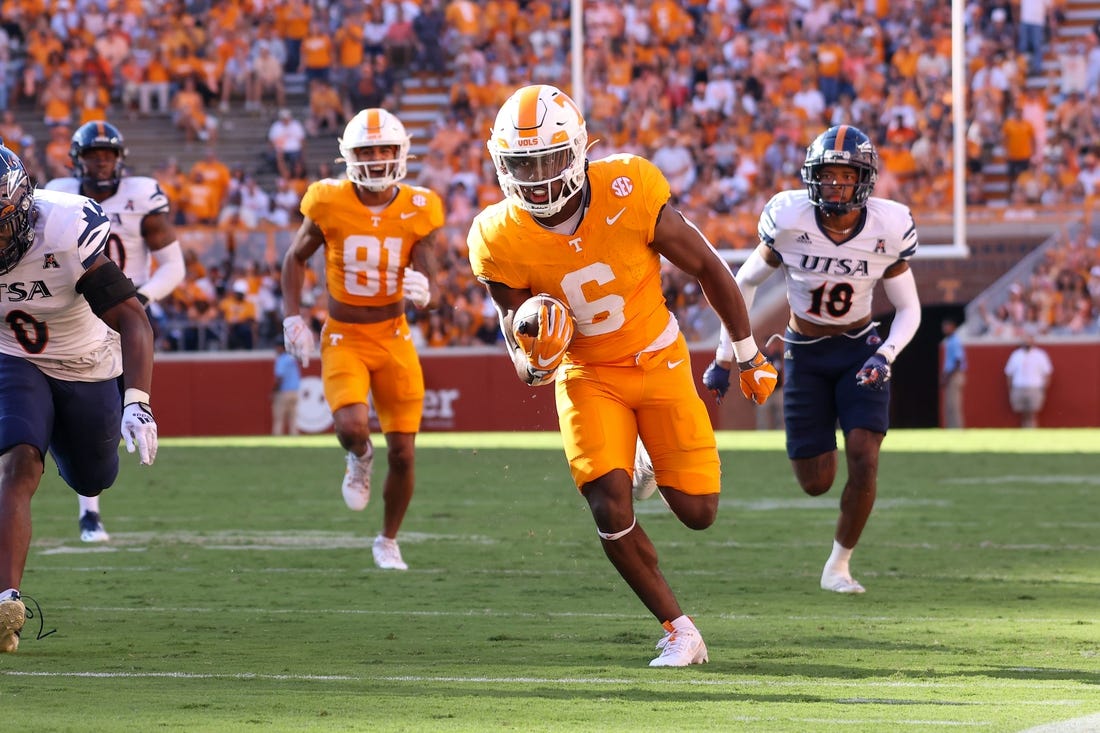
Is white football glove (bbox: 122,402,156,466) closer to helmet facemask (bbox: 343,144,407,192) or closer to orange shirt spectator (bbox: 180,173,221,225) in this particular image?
helmet facemask (bbox: 343,144,407,192)

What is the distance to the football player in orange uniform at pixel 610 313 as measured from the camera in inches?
222

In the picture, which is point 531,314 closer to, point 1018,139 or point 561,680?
point 561,680

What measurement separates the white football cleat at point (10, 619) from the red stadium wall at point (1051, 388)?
17.5 m

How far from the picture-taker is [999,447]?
1744 cm

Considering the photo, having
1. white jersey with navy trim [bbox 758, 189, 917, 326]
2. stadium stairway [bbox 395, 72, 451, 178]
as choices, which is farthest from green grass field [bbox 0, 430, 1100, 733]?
stadium stairway [bbox 395, 72, 451, 178]

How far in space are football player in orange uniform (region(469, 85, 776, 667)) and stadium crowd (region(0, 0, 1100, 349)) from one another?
14.5 meters

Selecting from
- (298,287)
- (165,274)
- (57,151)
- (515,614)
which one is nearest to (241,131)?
(57,151)

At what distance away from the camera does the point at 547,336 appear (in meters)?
5.58

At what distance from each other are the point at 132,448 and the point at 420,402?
3.11m

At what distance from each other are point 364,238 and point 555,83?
47.6ft

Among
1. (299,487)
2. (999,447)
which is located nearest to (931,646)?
(299,487)

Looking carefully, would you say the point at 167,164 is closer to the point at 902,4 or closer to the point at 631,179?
the point at 902,4

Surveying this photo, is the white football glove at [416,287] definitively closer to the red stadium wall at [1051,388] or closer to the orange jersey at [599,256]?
the orange jersey at [599,256]

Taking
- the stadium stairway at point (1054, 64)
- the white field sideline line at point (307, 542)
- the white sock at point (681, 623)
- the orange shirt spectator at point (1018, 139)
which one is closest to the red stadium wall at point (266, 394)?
the stadium stairway at point (1054, 64)
